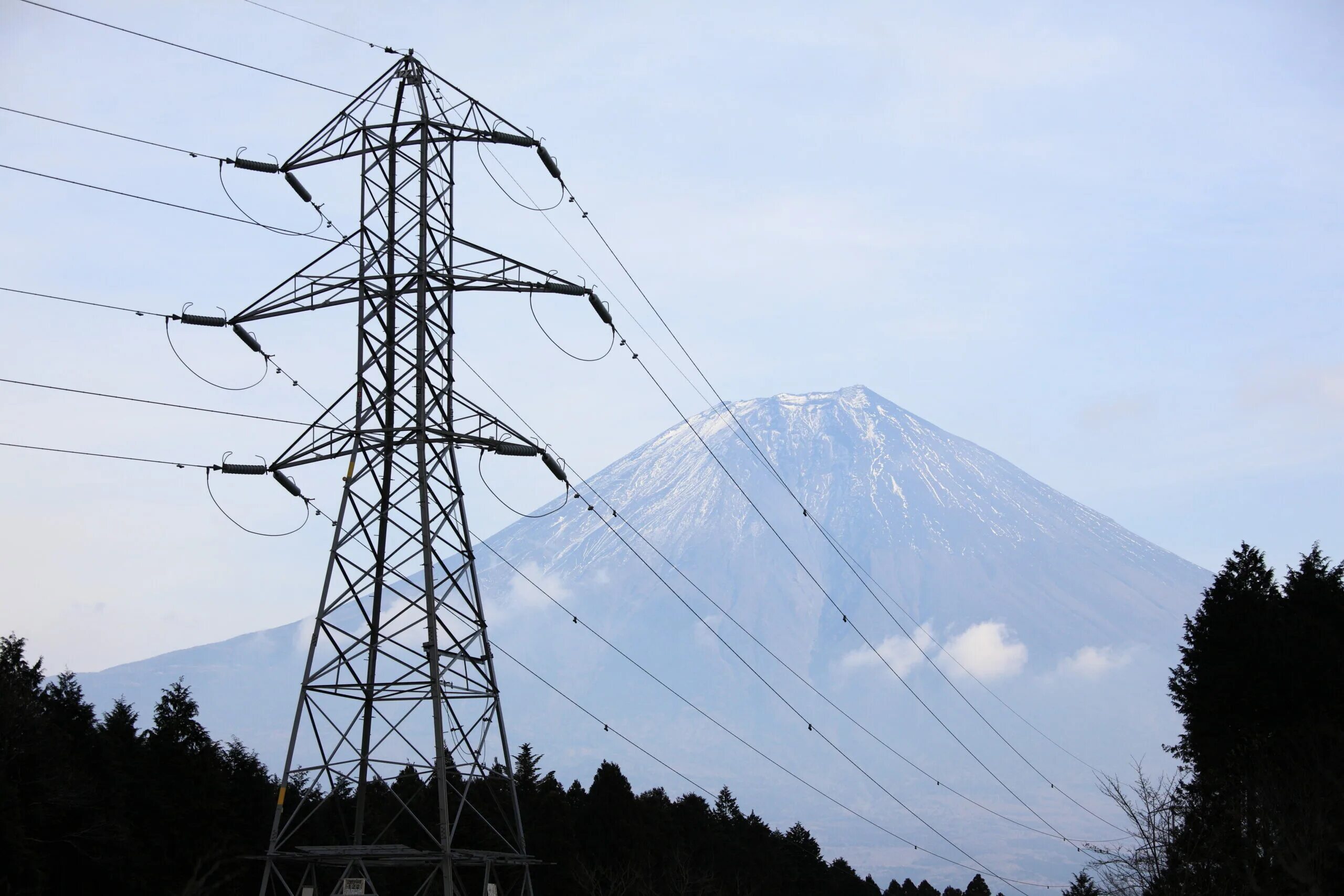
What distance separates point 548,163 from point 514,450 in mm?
6029

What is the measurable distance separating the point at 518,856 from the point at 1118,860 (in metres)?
25.4

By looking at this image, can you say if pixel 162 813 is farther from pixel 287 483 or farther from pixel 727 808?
pixel 727 808

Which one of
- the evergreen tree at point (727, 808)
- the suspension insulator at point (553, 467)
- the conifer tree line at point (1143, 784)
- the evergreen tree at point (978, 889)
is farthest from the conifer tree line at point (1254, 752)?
the evergreen tree at point (978, 889)

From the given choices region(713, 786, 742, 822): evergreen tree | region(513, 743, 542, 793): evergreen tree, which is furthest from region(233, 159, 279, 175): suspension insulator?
region(713, 786, 742, 822): evergreen tree

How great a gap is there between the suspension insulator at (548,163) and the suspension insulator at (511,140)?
43cm

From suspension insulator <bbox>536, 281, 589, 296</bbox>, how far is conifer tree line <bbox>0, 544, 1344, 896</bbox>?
484 inches

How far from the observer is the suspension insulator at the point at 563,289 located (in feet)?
77.7

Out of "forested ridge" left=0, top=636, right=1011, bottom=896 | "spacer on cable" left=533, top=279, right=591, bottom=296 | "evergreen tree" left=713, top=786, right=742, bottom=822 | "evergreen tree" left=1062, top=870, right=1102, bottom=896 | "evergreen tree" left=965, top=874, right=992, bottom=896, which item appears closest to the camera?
"spacer on cable" left=533, top=279, right=591, bottom=296

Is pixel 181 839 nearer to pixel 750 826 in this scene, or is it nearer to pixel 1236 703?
pixel 1236 703

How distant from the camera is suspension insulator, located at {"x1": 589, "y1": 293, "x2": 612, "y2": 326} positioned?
983 inches

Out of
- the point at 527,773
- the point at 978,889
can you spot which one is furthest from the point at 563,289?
the point at 978,889

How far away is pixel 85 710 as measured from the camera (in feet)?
165

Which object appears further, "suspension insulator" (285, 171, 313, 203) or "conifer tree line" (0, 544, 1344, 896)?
"conifer tree line" (0, 544, 1344, 896)

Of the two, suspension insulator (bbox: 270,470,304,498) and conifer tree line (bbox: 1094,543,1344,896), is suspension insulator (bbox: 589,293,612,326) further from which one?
conifer tree line (bbox: 1094,543,1344,896)
